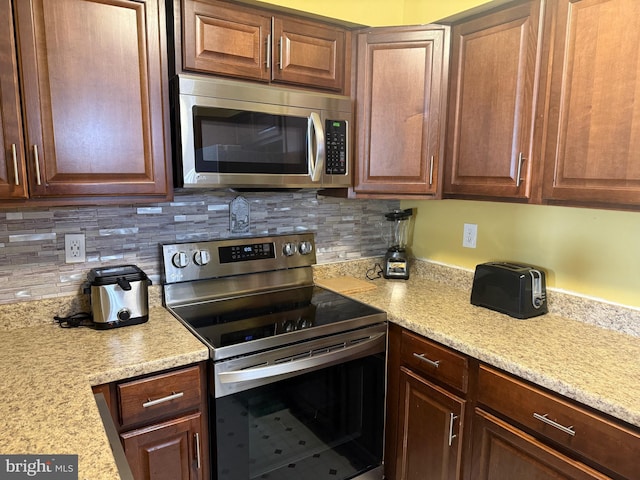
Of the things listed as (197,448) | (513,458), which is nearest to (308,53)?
(197,448)

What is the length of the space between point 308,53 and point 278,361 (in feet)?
3.82

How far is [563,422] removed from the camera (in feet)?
3.92

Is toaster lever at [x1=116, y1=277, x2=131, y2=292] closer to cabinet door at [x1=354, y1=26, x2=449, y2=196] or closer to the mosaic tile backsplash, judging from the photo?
the mosaic tile backsplash

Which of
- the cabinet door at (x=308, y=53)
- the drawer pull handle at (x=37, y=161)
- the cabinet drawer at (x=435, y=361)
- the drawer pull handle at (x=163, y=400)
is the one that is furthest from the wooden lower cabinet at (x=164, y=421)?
the cabinet door at (x=308, y=53)

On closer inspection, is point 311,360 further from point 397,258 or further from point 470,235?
point 470,235

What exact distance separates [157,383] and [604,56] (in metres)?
1.65

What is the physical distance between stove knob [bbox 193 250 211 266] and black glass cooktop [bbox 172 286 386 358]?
0.18 m

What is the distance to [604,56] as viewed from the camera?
4.25 ft

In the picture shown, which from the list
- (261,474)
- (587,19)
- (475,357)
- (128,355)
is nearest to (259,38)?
(587,19)

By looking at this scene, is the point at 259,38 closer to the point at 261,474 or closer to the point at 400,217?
the point at 400,217

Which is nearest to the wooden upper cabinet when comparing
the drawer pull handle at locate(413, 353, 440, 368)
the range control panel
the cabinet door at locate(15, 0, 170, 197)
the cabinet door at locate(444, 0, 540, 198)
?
the cabinet door at locate(15, 0, 170, 197)

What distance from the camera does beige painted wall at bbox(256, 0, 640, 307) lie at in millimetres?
1529

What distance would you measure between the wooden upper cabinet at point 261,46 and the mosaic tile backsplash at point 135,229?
54 cm

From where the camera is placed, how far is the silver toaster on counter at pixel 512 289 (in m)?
1.65
